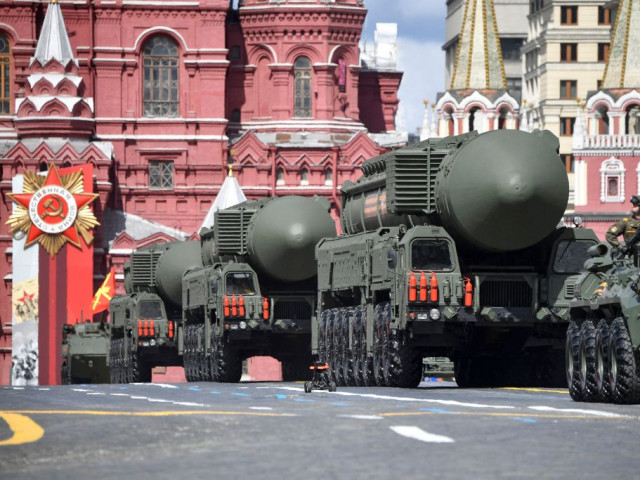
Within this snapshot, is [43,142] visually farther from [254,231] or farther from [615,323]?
[615,323]

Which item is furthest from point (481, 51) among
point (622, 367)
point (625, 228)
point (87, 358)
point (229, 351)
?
point (622, 367)

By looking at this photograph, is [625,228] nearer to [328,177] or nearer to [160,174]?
[328,177]

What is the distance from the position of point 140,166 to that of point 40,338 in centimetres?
1219

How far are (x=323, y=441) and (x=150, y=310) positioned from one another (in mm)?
47030

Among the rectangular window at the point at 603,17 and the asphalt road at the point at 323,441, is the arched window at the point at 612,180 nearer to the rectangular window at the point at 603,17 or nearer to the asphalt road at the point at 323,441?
the rectangular window at the point at 603,17

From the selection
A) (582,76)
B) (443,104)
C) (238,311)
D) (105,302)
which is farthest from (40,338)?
(582,76)

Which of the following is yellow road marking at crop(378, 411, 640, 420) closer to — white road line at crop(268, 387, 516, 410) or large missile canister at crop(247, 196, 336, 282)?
white road line at crop(268, 387, 516, 410)

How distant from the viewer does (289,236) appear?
48031mm

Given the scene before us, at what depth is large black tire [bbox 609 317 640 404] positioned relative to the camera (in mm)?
24797

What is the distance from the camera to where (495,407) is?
Answer: 2419cm

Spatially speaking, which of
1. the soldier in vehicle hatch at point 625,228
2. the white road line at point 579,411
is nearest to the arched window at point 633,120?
the soldier in vehicle hatch at point 625,228

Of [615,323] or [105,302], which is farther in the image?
[105,302]

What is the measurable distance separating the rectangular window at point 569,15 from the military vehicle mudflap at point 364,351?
124 m

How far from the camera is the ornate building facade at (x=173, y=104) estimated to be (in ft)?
345
